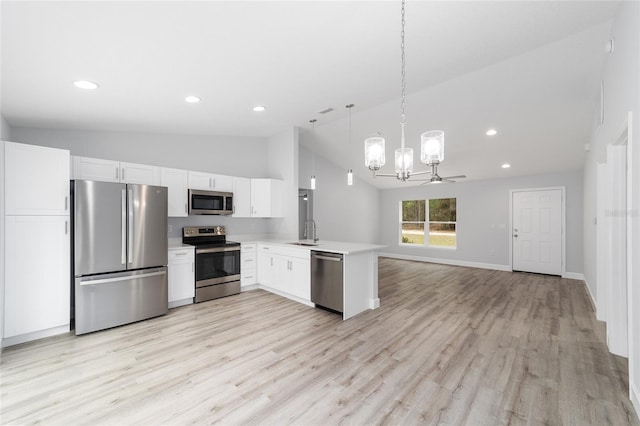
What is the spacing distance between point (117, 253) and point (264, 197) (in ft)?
7.96

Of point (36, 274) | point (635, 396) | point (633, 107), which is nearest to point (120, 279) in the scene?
point (36, 274)

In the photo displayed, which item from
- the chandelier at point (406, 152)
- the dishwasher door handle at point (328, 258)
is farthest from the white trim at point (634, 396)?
the dishwasher door handle at point (328, 258)

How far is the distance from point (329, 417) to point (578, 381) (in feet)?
6.85

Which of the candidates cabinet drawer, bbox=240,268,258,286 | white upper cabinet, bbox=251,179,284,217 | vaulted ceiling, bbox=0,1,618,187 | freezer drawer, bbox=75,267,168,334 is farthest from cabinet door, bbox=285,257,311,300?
vaulted ceiling, bbox=0,1,618,187

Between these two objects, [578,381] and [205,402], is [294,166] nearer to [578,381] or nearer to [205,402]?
[205,402]

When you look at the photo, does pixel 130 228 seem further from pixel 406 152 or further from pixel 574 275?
pixel 574 275

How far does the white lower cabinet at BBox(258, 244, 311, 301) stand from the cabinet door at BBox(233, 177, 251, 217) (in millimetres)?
718

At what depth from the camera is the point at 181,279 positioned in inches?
159

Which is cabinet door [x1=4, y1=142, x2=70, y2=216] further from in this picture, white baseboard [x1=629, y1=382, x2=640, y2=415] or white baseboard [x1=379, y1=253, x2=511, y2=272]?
white baseboard [x1=379, y1=253, x2=511, y2=272]

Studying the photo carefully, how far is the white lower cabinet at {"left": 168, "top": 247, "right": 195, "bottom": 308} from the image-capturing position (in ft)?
13.0

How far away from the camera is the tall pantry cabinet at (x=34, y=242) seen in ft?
9.05

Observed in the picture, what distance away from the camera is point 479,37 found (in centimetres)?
250

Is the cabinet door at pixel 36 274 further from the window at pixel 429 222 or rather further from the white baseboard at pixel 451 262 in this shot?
the window at pixel 429 222

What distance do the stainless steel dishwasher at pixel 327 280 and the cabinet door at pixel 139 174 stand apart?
2570 mm
